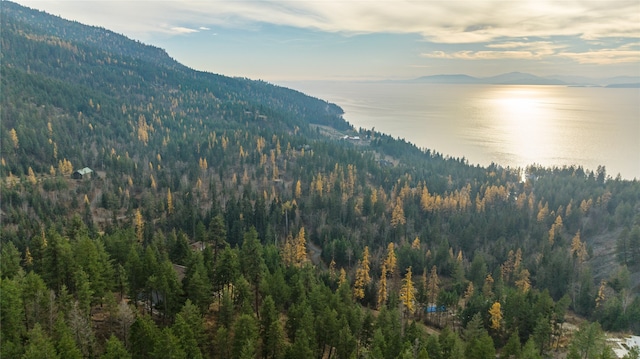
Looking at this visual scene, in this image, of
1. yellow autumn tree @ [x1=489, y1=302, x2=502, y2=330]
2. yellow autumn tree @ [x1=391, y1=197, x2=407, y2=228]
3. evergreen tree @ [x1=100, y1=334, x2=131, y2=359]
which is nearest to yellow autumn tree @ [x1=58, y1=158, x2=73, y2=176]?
yellow autumn tree @ [x1=391, y1=197, x2=407, y2=228]

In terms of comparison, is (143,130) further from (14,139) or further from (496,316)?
(496,316)

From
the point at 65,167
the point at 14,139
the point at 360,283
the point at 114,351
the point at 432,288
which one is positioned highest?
the point at 14,139

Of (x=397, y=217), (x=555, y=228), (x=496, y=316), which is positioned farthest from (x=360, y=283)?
(x=555, y=228)

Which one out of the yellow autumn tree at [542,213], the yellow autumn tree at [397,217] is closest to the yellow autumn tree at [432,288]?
the yellow autumn tree at [397,217]

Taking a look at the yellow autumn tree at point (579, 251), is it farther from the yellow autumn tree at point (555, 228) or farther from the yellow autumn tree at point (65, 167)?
the yellow autumn tree at point (65, 167)

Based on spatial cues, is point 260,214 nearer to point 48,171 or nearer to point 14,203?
point 14,203

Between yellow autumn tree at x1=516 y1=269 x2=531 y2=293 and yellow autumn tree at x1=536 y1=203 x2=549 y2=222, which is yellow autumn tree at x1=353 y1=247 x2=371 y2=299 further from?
yellow autumn tree at x1=536 y1=203 x2=549 y2=222

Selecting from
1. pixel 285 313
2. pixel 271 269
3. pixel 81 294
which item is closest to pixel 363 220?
pixel 271 269
